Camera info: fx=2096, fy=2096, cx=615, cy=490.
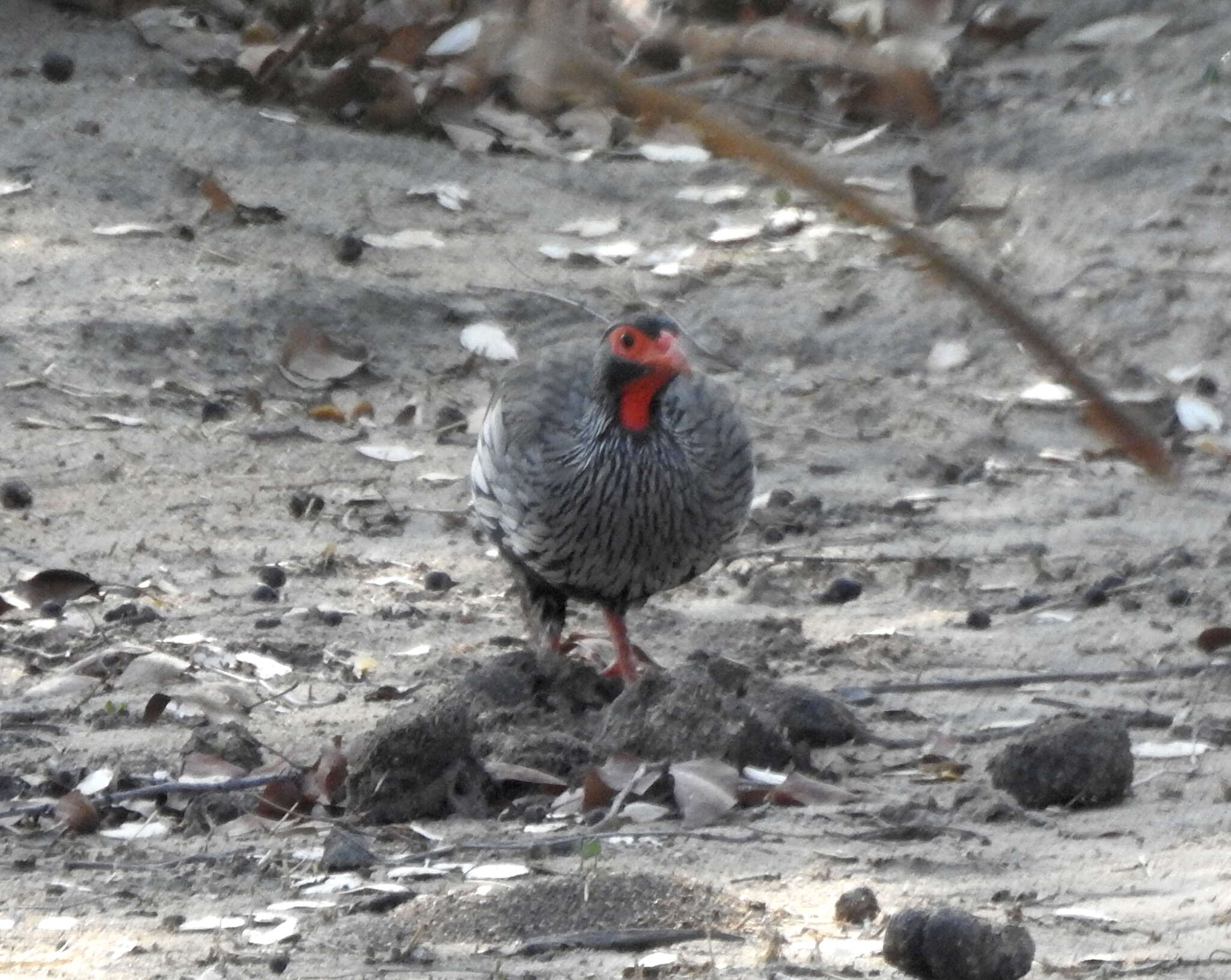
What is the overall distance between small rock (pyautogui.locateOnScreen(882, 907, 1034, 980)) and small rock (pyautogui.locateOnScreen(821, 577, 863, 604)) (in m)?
2.69

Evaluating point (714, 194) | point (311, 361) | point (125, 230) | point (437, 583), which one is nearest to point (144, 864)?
point (437, 583)

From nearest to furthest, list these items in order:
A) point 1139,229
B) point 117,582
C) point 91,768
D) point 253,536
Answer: point 91,768
point 117,582
point 253,536
point 1139,229

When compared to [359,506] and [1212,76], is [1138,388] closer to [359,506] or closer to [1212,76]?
[1212,76]

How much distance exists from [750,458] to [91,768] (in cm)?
188

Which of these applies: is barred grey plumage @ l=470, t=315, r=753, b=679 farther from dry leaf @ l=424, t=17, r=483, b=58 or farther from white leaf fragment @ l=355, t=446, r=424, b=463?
dry leaf @ l=424, t=17, r=483, b=58

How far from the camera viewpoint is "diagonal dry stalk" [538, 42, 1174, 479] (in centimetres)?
85

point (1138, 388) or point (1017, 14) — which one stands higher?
point (1017, 14)

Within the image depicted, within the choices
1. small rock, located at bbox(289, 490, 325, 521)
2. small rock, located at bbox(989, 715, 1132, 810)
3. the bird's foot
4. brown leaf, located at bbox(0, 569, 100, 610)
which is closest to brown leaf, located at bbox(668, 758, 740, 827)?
small rock, located at bbox(989, 715, 1132, 810)

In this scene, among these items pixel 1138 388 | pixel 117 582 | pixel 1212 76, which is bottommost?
pixel 117 582

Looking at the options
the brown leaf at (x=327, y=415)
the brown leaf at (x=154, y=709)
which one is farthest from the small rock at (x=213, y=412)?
the brown leaf at (x=154, y=709)

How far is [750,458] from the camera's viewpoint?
207 inches

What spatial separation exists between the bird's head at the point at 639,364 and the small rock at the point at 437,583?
91cm

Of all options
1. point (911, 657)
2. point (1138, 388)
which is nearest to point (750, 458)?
point (911, 657)

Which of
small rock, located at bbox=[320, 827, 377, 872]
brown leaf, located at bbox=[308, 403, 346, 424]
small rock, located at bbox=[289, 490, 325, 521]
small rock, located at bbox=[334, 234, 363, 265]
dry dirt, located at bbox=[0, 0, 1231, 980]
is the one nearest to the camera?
dry dirt, located at bbox=[0, 0, 1231, 980]
